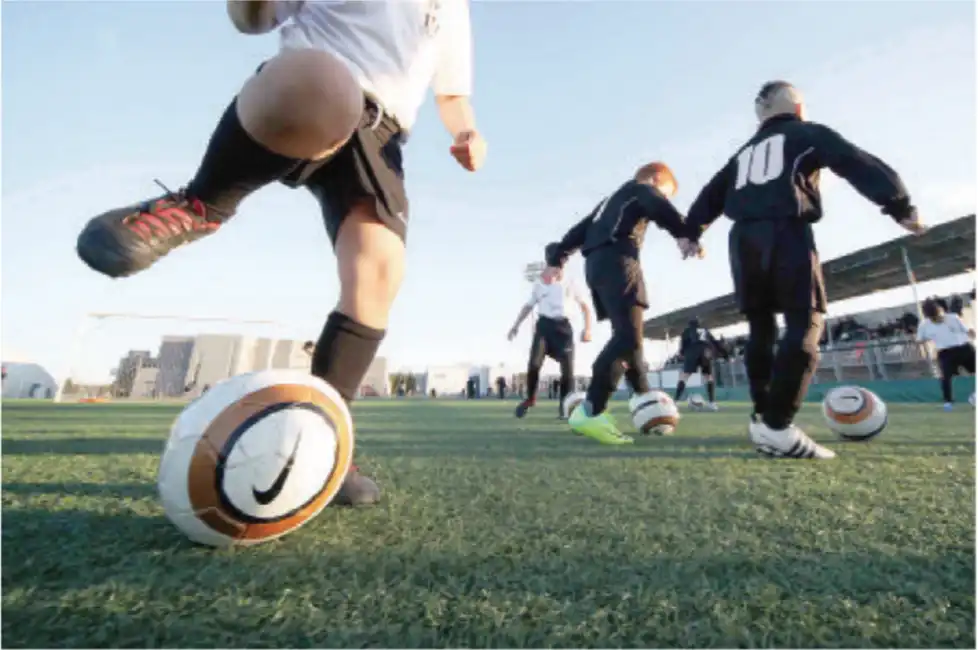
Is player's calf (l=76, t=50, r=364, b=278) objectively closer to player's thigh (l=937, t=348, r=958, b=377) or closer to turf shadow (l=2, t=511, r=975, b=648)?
turf shadow (l=2, t=511, r=975, b=648)

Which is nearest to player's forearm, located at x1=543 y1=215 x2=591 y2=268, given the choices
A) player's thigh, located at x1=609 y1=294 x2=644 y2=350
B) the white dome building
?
player's thigh, located at x1=609 y1=294 x2=644 y2=350

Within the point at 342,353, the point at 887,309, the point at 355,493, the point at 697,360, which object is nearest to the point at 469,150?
the point at 342,353

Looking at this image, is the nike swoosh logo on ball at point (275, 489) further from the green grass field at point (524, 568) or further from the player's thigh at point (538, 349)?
the player's thigh at point (538, 349)

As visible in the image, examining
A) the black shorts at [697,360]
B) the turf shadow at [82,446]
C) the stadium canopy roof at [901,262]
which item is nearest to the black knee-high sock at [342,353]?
the turf shadow at [82,446]

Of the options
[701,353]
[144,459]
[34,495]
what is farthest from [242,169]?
[701,353]

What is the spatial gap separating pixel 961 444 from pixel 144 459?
4431 mm

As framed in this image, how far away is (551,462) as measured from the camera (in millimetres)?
2527

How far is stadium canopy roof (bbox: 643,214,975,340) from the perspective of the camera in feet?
52.1

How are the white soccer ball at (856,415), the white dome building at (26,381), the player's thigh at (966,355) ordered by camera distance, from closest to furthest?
the white soccer ball at (856,415) < the player's thigh at (966,355) < the white dome building at (26,381)

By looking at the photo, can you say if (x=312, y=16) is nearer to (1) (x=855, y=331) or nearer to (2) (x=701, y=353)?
(2) (x=701, y=353)

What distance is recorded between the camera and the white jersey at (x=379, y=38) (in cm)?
178

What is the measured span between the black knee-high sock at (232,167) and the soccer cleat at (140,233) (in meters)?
0.05

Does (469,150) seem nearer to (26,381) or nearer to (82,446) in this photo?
(82,446)

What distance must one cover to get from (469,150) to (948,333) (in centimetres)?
1056
